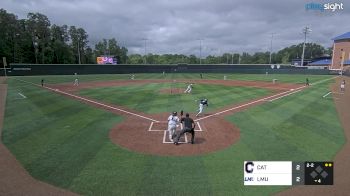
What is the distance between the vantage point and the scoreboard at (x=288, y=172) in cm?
659

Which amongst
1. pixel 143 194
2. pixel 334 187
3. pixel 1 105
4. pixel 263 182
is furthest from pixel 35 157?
pixel 1 105

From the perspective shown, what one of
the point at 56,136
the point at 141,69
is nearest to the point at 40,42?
the point at 141,69

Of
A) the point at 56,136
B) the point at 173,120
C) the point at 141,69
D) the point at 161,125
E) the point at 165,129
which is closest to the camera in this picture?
the point at 173,120

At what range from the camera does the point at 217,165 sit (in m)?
10.7

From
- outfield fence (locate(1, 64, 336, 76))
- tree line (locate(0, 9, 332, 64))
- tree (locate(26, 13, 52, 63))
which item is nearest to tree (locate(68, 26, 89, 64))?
tree line (locate(0, 9, 332, 64))

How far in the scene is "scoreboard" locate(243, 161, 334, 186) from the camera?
6590 mm

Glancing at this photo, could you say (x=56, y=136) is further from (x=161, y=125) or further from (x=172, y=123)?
(x=172, y=123)

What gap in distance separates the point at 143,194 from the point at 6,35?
105 meters

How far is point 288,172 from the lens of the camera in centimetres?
719

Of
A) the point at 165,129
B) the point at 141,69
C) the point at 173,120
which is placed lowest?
the point at 165,129

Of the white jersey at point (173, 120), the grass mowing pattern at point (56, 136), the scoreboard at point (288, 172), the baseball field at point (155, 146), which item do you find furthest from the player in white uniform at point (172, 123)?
the scoreboard at point (288, 172)

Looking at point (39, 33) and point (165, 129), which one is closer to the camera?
point (165, 129)

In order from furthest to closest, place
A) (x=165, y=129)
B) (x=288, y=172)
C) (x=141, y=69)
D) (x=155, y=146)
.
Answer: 1. (x=141, y=69)
2. (x=165, y=129)
3. (x=155, y=146)
4. (x=288, y=172)

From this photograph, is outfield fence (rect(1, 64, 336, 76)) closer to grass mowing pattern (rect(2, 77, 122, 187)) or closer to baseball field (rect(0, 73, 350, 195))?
grass mowing pattern (rect(2, 77, 122, 187))
